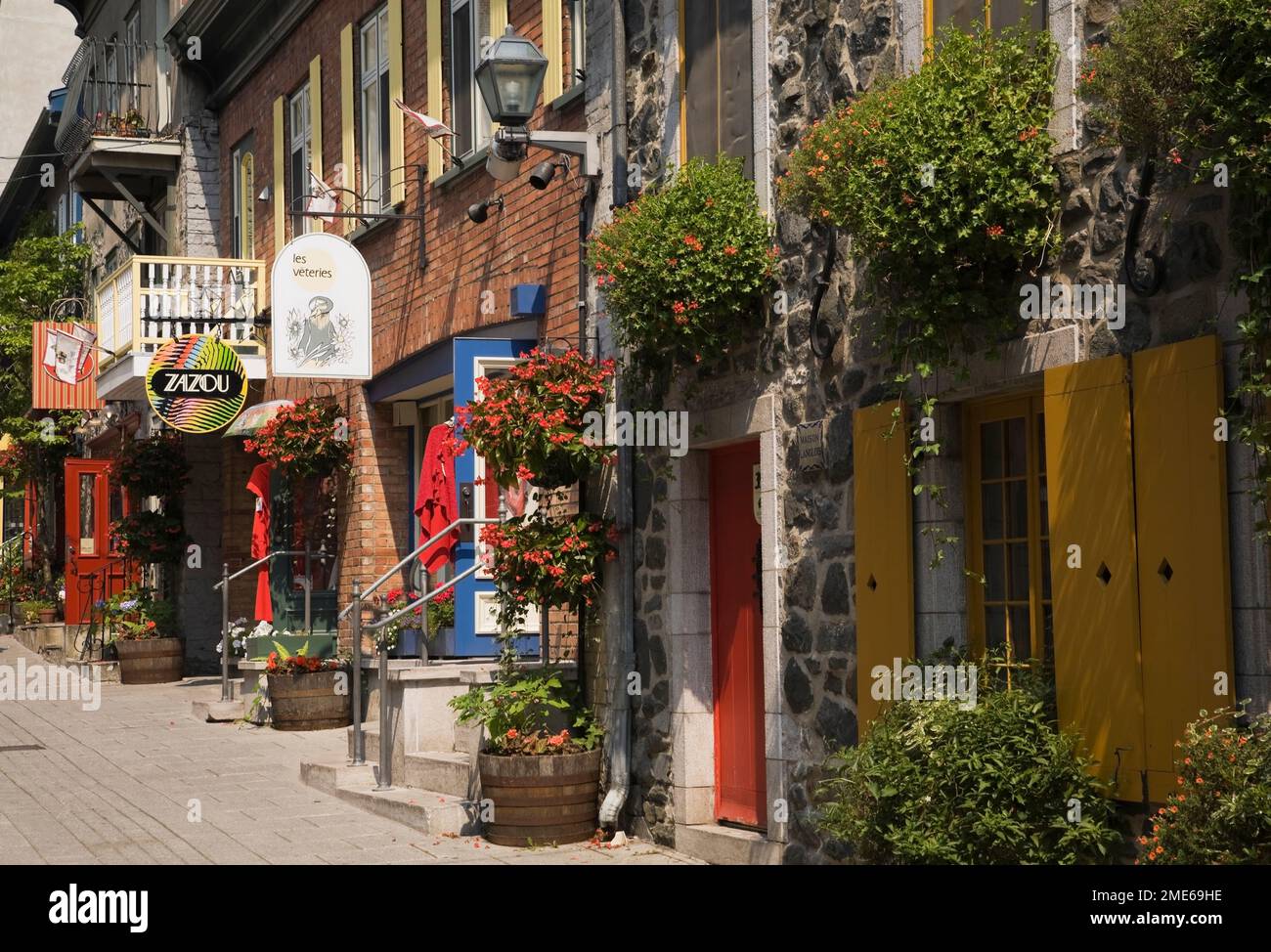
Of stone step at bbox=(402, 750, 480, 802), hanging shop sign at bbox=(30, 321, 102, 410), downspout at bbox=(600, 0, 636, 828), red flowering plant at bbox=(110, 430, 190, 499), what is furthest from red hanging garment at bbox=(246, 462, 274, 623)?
downspout at bbox=(600, 0, 636, 828)

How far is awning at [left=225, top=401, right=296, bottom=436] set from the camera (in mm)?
15562

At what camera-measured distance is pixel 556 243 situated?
1099 cm

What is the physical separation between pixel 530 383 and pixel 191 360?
8249mm

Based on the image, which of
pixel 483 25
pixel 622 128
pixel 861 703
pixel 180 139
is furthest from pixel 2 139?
pixel 861 703

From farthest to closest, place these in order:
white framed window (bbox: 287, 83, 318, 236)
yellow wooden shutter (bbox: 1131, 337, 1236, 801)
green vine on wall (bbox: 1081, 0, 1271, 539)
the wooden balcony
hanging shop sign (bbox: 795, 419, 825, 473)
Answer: the wooden balcony, white framed window (bbox: 287, 83, 318, 236), hanging shop sign (bbox: 795, 419, 825, 473), yellow wooden shutter (bbox: 1131, 337, 1236, 801), green vine on wall (bbox: 1081, 0, 1271, 539)

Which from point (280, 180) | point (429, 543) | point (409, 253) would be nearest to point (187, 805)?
point (429, 543)

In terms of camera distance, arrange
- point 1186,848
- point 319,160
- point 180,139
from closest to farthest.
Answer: point 1186,848
point 319,160
point 180,139

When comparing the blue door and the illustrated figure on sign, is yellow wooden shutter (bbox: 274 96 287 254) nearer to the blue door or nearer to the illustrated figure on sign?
the illustrated figure on sign

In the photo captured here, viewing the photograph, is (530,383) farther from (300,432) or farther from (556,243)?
(300,432)

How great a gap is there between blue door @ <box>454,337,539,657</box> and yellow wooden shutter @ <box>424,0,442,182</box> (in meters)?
2.37

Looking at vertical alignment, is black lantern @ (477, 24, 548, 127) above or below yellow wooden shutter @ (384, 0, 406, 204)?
below

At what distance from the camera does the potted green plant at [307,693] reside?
14367 mm

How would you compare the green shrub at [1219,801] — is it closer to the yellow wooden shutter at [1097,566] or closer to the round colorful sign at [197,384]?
the yellow wooden shutter at [1097,566]

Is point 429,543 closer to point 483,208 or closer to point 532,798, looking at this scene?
point 483,208
